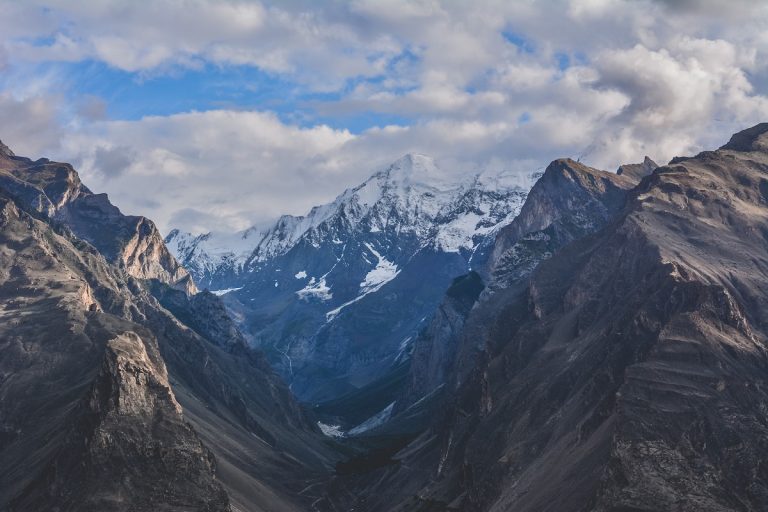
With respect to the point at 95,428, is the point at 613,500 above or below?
below

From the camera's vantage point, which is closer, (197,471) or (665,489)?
(665,489)

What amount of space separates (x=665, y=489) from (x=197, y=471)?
82086 mm

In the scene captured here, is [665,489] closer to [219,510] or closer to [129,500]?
[219,510]

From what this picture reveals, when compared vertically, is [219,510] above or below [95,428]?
below

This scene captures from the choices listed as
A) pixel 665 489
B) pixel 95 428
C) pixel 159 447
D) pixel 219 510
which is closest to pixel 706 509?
pixel 665 489

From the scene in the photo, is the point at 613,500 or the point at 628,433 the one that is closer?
the point at 613,500

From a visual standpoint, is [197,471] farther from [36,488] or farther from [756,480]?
[756,480]

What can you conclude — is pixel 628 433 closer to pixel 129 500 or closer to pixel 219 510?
pixel 219 510

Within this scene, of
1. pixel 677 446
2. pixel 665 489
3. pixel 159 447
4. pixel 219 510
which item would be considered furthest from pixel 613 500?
pixel 159 447

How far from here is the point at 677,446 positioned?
199500 mm

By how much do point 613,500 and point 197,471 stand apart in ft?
242

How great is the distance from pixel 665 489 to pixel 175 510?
8225 cm

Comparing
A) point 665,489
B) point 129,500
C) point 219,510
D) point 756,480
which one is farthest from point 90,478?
point 756,480

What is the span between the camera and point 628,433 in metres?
199
